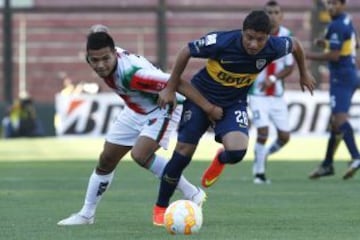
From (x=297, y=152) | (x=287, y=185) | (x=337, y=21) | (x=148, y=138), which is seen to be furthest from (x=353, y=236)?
(x=297, y=152)

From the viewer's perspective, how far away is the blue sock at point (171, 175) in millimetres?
9969

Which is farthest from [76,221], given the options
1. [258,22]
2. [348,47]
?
[348,47]

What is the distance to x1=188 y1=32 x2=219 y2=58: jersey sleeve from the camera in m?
9.90

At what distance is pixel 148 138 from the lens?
1052 cm

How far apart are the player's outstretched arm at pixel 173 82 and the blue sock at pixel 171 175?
507 mm

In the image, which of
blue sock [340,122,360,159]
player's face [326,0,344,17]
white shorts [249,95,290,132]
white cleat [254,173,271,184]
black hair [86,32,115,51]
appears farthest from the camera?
white shorts [249,95,290,132]

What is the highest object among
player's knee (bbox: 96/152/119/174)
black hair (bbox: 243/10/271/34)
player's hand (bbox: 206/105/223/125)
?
black hair (bbox: 243/10/271/34)

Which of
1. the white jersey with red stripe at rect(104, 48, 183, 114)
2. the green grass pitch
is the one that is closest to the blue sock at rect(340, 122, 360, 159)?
the green grass pitch

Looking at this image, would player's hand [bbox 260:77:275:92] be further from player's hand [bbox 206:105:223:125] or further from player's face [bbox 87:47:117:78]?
player's face [bbox 87:47:117:78]

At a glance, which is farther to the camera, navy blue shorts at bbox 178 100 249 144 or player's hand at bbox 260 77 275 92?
player's hand at bbox 260 77 275 92

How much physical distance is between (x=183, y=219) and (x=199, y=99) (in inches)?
50.0

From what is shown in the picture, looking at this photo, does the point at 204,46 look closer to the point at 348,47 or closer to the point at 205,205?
the point at 205,205

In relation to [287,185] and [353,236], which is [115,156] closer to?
[353,236]

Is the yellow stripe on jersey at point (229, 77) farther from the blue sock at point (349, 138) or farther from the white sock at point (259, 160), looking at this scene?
the blue sock at point (349, 138)
